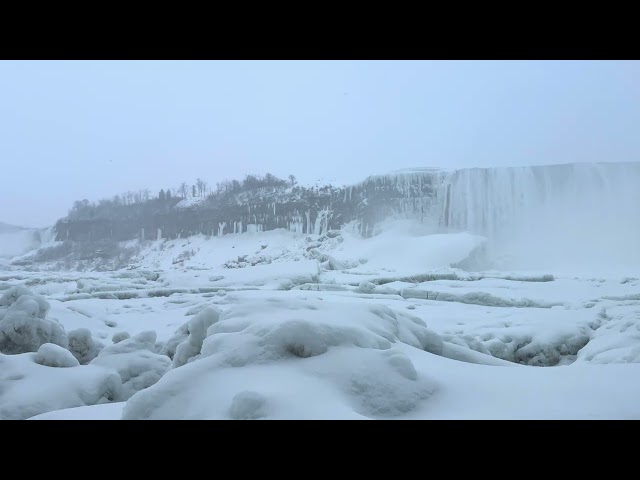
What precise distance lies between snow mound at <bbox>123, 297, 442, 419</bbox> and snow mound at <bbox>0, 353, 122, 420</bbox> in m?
1.87

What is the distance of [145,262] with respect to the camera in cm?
4141

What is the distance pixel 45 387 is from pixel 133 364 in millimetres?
1075

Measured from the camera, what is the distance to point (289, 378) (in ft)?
8.54

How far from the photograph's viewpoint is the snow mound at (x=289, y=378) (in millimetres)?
2229

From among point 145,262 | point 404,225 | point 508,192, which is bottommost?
point 145,262

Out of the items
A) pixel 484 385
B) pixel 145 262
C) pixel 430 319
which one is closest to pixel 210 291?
pixel 430 319

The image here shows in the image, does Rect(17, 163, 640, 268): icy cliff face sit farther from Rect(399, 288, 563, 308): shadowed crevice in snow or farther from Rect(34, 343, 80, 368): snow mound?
Rect(34, 343, 80, 368): snow mound

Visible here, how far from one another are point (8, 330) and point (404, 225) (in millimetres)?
32884

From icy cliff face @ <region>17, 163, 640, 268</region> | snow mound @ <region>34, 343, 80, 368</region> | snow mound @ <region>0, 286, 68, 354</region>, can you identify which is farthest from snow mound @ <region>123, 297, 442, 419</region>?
icy cliff face @ <region>17, 163, 640, 268</region>

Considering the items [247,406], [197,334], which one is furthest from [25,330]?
[247,406]
